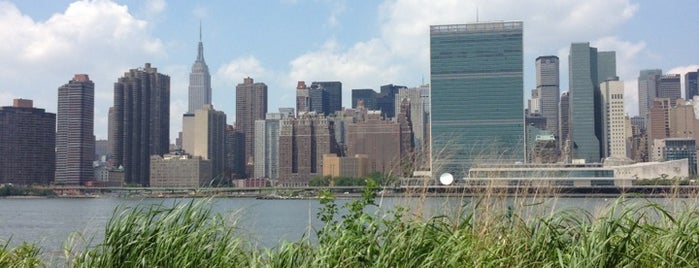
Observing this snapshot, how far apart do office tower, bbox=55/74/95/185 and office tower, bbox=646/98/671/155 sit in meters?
119

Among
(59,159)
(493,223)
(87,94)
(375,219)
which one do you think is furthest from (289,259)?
(87,94)

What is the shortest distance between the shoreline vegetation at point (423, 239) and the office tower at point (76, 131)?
165 meters

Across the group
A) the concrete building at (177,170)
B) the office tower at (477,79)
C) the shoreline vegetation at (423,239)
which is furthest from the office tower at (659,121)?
the shoreline vegetation at (423,239)

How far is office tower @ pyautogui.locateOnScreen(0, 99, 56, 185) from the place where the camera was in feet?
519

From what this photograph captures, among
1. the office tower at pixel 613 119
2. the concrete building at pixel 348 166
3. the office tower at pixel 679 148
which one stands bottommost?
the concrete building at pixel 348 166

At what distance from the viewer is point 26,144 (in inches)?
6260

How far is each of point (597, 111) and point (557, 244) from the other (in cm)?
19016

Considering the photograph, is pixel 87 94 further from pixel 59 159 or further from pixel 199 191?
pixel 199 191

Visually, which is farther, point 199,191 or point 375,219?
point 199,191

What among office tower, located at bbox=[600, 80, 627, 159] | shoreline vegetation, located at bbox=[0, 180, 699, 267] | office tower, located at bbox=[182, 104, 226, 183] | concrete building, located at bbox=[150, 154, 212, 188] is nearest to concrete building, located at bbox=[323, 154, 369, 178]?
concrete building, located at bbox=[150, 154, 212, 188]

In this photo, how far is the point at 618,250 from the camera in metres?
6.83

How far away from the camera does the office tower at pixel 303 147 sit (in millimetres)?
161375

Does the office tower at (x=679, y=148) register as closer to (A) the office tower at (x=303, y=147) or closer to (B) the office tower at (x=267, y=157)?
(A) the office tower at (x=303, y=147)

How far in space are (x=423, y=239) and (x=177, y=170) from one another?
140 metres
